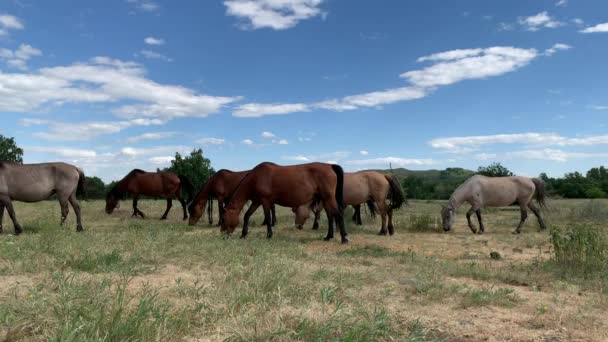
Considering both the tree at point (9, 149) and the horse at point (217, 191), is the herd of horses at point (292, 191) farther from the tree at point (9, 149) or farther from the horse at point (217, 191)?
the tree at point (9, 149)

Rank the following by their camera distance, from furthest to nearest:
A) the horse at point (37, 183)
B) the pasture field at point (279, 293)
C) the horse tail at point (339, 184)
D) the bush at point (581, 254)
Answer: the horse tail at point (339, 184)
the horse at point (37, 183)
the bush at point (581, 254)
the pasture field at point (279, 293)

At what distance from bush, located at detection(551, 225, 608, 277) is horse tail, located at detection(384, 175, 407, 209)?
18.5 feet

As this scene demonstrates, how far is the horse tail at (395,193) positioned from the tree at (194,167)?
39680 millimetres

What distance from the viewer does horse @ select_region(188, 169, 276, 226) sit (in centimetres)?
1238

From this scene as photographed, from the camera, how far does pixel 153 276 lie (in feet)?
17.1

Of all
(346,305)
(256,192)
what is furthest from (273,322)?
(256,192)

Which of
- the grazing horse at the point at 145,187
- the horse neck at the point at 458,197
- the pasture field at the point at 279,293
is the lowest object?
the pasture field at the point at 279,293

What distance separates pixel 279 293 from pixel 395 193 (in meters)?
8.67

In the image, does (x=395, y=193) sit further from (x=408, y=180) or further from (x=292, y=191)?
(x=408, y=180)

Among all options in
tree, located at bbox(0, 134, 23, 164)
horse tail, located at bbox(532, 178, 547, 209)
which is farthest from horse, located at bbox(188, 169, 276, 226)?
tree, located at bbox(0, 134, 23, 164)

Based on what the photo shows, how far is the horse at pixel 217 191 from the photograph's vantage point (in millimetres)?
12383

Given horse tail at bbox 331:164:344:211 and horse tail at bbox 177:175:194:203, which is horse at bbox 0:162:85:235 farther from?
horse tail at bbox 331:164:344:211

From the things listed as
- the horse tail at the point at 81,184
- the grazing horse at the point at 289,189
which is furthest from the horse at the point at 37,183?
the grazing horse at the point at 289,189

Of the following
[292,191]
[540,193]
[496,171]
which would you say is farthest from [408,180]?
[292,191]
